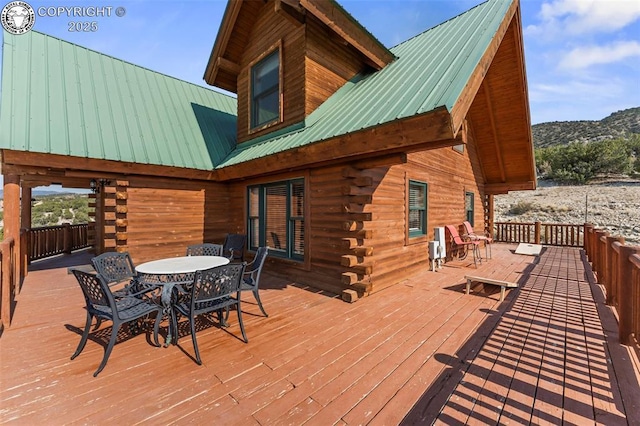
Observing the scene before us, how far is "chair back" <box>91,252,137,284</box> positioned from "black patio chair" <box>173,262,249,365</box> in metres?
1.55

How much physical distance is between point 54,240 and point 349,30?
37.6ft

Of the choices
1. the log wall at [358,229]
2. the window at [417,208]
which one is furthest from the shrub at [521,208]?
the window at [417,208]

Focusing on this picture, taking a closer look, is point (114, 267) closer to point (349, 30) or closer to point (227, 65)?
point (227, 65)

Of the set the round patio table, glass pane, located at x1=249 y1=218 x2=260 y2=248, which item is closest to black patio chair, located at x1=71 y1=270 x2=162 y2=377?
the round patio table

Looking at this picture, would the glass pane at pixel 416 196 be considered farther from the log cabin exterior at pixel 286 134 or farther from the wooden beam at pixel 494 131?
the wooden beam at pixel 494 131

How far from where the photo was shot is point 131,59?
8.61 m

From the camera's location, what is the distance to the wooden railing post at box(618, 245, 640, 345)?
10.3 feet

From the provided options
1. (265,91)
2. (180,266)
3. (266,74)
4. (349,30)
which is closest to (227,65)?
(266,74)

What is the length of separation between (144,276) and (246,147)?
5.02m

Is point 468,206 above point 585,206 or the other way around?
the other way around

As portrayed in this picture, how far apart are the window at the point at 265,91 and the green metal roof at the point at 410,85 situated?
0.72 m

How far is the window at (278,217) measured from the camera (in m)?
6.07

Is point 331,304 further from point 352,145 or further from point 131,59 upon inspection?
point 131,59

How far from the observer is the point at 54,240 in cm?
927
